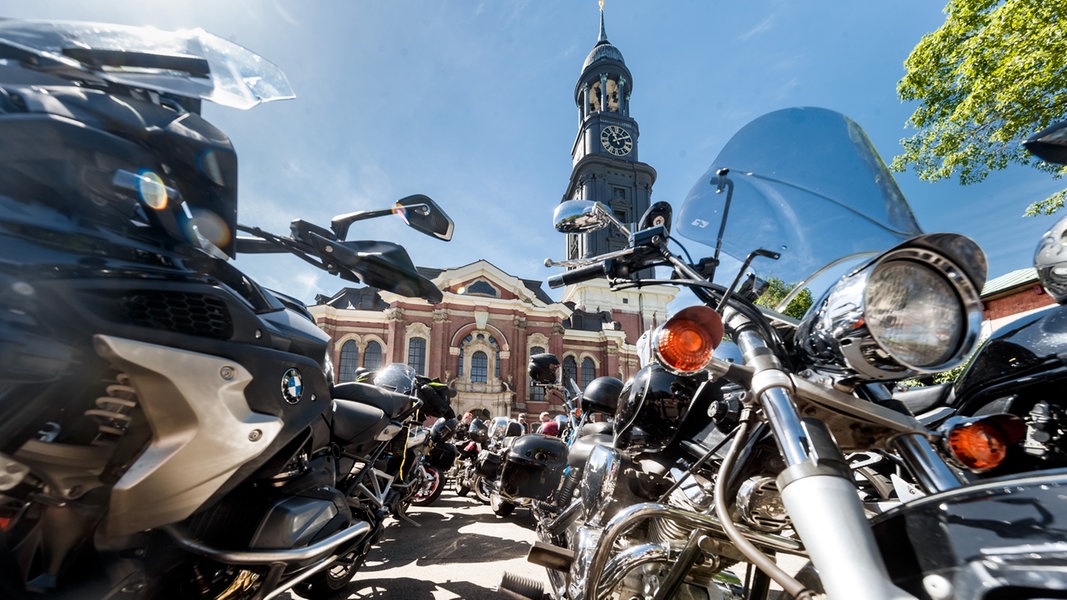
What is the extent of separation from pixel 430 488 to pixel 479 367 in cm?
2106

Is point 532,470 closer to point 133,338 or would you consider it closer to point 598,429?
point 598,429

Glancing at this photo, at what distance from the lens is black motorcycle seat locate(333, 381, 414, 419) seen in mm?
2596

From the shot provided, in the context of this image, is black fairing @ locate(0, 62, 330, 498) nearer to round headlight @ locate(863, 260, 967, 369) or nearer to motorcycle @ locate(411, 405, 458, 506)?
round headlight @ locate(863, 260, 967, 369)

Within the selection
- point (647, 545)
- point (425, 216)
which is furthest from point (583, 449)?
point (425, 216)

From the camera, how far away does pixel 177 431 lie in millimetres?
1140

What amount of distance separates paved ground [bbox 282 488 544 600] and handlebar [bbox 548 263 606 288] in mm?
→ 1858

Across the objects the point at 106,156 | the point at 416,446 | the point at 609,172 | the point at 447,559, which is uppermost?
the point at 609,172

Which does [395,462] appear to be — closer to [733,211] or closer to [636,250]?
[636,250]

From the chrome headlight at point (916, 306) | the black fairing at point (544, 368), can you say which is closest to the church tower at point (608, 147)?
the black fairing at point (544, 368)

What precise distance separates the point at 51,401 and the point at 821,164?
2.16 meters

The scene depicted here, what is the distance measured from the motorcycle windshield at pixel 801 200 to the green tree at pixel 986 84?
7.19 m

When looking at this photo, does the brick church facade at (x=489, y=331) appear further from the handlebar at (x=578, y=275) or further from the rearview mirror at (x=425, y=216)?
the rearview mirror at (x=425, y=216)

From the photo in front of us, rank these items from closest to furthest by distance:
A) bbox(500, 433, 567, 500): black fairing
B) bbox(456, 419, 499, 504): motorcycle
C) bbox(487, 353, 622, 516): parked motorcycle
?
bbox(487, 353, 622, 516): parked motorcycle, bbox(500, 433, 567, 500): black fairing, bbox(456, 419, 499, 504): motorcycle

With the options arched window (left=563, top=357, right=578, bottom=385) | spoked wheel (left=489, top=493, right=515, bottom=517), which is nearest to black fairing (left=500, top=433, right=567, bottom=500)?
spoked wheel (left=489, top=493, right=515, bottom=517)
